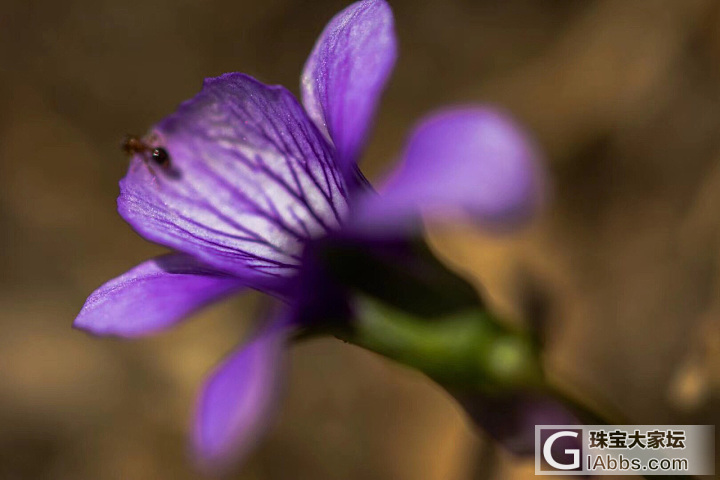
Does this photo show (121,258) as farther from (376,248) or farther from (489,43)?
(376,248)

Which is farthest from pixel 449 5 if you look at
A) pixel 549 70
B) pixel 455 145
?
pixel 455 145

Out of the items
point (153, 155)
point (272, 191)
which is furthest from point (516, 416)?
point (153, 155)

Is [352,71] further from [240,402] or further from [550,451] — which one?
[550,451]

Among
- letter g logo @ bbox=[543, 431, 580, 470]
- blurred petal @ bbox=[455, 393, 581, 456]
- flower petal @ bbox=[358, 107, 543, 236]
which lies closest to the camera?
flower petal @ bbox=[358, 107, 543, 236]

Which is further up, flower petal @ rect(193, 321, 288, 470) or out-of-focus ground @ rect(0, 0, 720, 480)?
out-of-focus ground @ rect(0, 0, 720, 480)

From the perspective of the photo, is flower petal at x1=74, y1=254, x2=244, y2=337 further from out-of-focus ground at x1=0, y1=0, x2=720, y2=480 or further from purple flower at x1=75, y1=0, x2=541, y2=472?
out-of-focus ground at x1=0, y1=0, x2=720, y2=480

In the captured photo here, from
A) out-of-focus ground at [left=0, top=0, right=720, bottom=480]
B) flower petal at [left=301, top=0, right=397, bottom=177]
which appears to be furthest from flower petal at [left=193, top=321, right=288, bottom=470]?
out-of-focus ground at [left=0, top=0, right=720, bottom=480]

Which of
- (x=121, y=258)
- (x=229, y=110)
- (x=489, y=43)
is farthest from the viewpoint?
(x=489, y=43)
